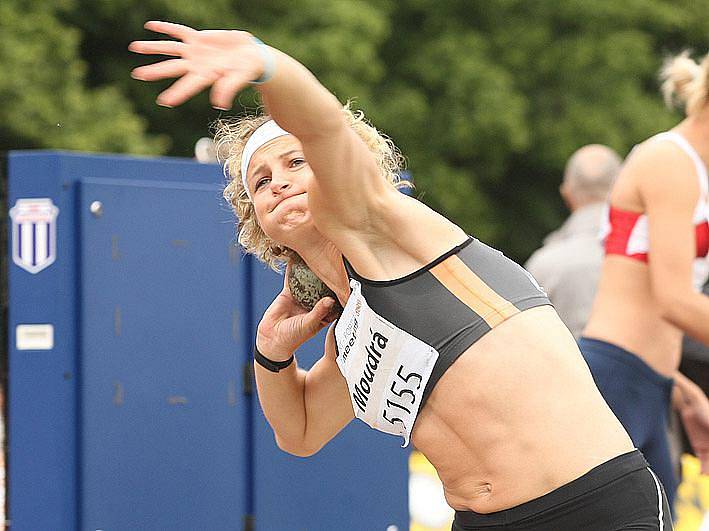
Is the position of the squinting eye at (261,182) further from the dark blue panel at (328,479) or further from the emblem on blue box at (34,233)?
the dark blue panel at (328,479)

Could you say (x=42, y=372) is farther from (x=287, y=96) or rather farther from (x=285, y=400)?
(x=287, y=96)

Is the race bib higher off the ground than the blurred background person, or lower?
lower

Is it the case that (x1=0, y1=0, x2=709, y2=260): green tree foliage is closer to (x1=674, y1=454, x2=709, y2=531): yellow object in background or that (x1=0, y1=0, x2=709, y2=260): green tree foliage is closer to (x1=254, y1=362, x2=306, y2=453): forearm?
(x1=674, y1=454, x2=709, y2=531): yellow object in background

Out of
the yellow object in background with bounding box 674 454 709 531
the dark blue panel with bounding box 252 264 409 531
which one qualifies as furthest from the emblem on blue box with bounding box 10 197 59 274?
the yellow object in background with bounding box 674 454 709 531

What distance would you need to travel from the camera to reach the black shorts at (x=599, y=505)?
2.50 m

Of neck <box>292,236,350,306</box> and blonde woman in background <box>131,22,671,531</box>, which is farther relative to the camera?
neck <box>292,236,350,306</box>

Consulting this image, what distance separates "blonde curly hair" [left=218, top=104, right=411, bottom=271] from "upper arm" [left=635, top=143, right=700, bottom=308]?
1.08 metres

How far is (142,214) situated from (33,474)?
3.27 feet

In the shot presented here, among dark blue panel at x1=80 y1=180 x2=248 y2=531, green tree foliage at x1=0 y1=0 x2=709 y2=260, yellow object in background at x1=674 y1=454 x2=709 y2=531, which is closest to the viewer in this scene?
dark blue panel at x1=80 y1=180 x2=248 y2=531

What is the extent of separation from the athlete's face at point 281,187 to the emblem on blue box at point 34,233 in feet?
6.03

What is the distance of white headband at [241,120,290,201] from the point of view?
2.81m

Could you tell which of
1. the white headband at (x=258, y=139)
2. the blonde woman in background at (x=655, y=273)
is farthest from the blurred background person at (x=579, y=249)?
the white headband at (x=258, y=139)

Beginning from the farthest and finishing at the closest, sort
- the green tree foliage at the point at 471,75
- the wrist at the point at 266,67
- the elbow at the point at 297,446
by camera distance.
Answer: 1. the green tree foliage at the point at 471,75
2. the elbow at the point at 297,446
3. the wrist at the point at 266,67

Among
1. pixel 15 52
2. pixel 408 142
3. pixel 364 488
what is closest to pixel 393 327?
pixel 364 488
